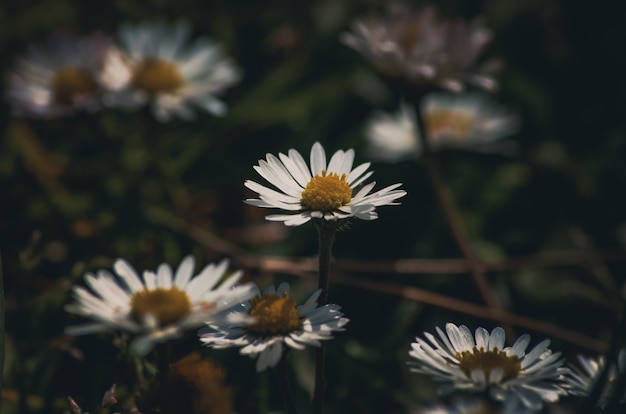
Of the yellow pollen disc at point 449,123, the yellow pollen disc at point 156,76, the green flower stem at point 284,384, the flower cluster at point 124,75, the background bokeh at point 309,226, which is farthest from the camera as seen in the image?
the yellow pollen disc at point 449,123

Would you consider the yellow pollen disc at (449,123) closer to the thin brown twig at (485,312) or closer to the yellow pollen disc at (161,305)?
the thin brown twig at (485,312)

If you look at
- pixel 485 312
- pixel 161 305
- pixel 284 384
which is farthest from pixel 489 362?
pixel 485 312

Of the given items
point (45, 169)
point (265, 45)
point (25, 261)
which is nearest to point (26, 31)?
point (45, 169)

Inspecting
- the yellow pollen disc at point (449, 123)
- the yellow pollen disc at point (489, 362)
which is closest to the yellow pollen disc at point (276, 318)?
the yellow pollen disc at point (489, 362)

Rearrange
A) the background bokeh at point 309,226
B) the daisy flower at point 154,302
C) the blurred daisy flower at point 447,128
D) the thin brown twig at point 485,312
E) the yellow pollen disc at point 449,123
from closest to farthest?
1. the daisy flower at point 154,302
2. the background bokeh at point 309,226
3. the thin brown twig at point 485,312
4. the blurred daisy flower at point 447,128
5. the yellow pollen disc at point 449,123

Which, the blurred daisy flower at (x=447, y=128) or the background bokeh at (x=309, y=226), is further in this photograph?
the blurred daisy flower at (x=447, y=128)

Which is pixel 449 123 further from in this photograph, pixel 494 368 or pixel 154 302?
pixel 154 302

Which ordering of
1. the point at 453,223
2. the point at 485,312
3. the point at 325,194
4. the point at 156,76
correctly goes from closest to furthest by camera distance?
the point at 325,194 < the point at 485,312 < the point at 453,223 < the point at 156,76
